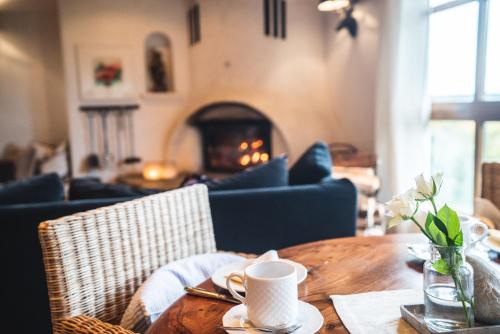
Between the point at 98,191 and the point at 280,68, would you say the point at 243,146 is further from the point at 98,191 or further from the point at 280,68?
the point at 98,191

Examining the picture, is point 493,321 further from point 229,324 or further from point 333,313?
point 229,324

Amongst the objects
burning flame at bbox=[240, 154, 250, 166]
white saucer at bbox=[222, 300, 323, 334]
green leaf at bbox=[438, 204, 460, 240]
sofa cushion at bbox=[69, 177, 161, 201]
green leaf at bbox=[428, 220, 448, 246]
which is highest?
green leaf at bbox=[438, 204, 460, 240]

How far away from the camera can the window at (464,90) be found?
8.86 ft

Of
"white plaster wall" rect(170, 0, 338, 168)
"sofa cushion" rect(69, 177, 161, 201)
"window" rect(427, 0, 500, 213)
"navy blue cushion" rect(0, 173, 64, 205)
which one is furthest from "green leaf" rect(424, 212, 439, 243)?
"white plaster wall" rect(170, 0, 338, 168)

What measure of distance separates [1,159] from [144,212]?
4.90 meters

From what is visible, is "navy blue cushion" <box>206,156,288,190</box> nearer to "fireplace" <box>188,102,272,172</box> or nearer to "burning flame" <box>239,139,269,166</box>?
"fireplace" <box>188,102,272,172</box>

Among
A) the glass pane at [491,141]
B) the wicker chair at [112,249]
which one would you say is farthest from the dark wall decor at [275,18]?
the wicker chair at [112,249]

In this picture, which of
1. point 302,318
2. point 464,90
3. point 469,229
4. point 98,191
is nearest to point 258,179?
point 98,191

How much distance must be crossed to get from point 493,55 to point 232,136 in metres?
2.77

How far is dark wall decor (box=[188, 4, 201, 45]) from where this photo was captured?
4750mm

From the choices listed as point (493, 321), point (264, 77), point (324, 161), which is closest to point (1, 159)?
point (264, 77)

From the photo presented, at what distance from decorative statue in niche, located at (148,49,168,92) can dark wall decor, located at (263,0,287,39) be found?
58.0 inches

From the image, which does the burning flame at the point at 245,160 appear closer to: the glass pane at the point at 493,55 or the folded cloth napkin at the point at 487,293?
the glass pane at the point at 493,55

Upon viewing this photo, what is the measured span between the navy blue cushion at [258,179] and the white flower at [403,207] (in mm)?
1356
